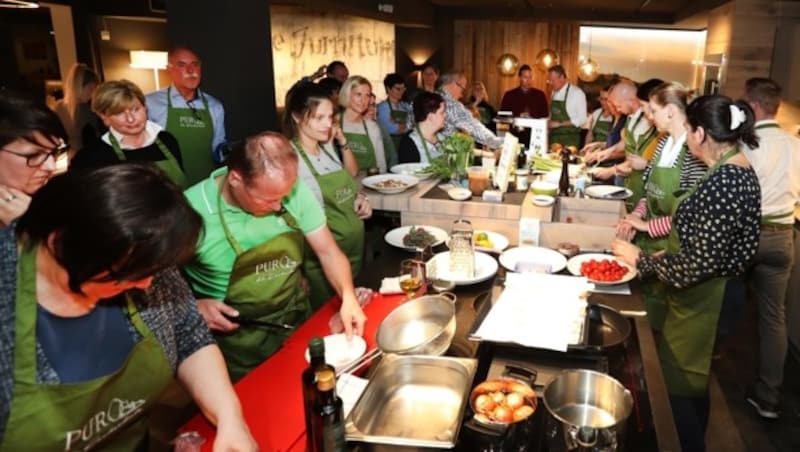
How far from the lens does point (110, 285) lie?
41.7 inches

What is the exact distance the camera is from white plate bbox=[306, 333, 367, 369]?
1.57 m

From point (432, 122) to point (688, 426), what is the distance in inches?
97.4

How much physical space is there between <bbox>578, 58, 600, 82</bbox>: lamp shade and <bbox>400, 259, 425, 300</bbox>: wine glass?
8.73m

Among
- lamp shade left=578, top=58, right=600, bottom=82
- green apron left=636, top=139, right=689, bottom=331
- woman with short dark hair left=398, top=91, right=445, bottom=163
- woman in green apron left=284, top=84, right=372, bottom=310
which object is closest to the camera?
woman in green apron left=284, top=84, right=372, bottom=310

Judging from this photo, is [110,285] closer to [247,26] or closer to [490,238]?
[490,238]

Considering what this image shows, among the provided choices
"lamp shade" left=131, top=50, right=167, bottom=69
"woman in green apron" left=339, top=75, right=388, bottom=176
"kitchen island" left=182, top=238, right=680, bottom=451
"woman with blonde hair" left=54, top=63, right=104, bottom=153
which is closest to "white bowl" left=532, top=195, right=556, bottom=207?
"kitchen island" left=182, top=238, right=680, bottom=451

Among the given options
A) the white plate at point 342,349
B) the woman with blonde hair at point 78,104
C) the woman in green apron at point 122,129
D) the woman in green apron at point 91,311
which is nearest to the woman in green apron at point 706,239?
the white plate at point 342,349

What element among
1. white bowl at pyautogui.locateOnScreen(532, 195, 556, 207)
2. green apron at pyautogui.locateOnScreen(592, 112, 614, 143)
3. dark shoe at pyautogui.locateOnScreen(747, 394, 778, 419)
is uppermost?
green apron at pyautogui.locateOnScreen(592, 112, 614, 143)

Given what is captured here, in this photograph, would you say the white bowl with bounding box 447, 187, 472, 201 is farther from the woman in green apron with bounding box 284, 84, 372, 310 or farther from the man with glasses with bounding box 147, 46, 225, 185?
the man with glasses with bounding box 147, 46, 225, 185

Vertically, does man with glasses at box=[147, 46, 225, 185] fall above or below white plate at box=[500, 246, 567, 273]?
above

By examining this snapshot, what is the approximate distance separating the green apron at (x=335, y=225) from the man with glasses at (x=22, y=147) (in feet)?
3.64

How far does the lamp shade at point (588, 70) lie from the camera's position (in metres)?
9.61

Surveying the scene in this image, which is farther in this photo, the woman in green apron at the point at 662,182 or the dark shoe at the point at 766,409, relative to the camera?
the dark shoe at the point at 766,409

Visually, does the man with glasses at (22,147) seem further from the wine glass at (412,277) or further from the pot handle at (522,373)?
the pot handle at (522,373)
